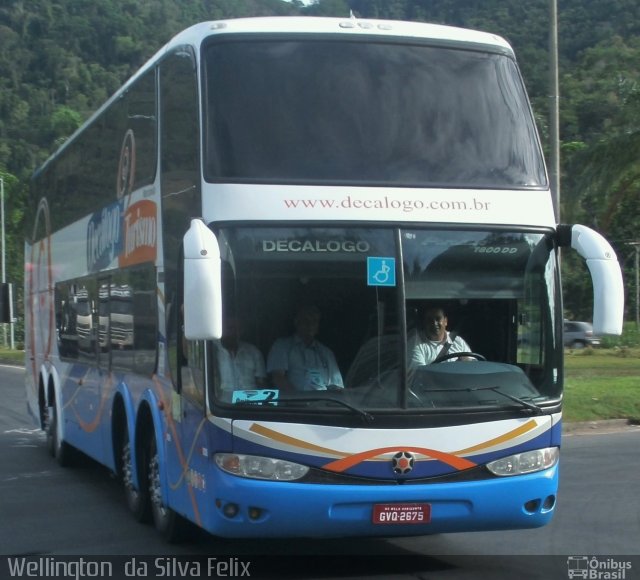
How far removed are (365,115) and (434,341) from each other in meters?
1.60

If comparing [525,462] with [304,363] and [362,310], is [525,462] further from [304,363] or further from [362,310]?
[304,363]

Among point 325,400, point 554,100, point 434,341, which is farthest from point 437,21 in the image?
point 325,400

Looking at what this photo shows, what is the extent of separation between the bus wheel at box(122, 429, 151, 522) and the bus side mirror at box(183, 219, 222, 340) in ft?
10.4

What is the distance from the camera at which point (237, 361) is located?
24.7 feet

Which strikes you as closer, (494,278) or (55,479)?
(494,278)

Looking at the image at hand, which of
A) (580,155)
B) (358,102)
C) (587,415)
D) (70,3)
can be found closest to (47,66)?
(70,3)

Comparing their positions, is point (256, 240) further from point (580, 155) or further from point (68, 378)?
point (580, 155)

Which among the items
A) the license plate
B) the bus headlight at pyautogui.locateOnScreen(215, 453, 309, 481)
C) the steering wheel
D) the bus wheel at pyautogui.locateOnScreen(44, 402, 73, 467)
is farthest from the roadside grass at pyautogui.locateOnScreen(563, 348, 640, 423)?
the bus headlight at pyautogui.locateOnScreen(215, 453, 309, 481)

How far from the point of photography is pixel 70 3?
15212 cm

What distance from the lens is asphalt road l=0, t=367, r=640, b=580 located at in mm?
8078

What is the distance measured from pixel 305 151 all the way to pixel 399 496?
2.33 meters

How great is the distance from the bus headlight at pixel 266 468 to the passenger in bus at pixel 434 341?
1.02 m

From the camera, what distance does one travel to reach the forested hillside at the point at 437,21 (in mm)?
32750

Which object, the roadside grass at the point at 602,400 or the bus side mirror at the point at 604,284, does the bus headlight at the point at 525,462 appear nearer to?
the bus side mirror at the point at 604,284
